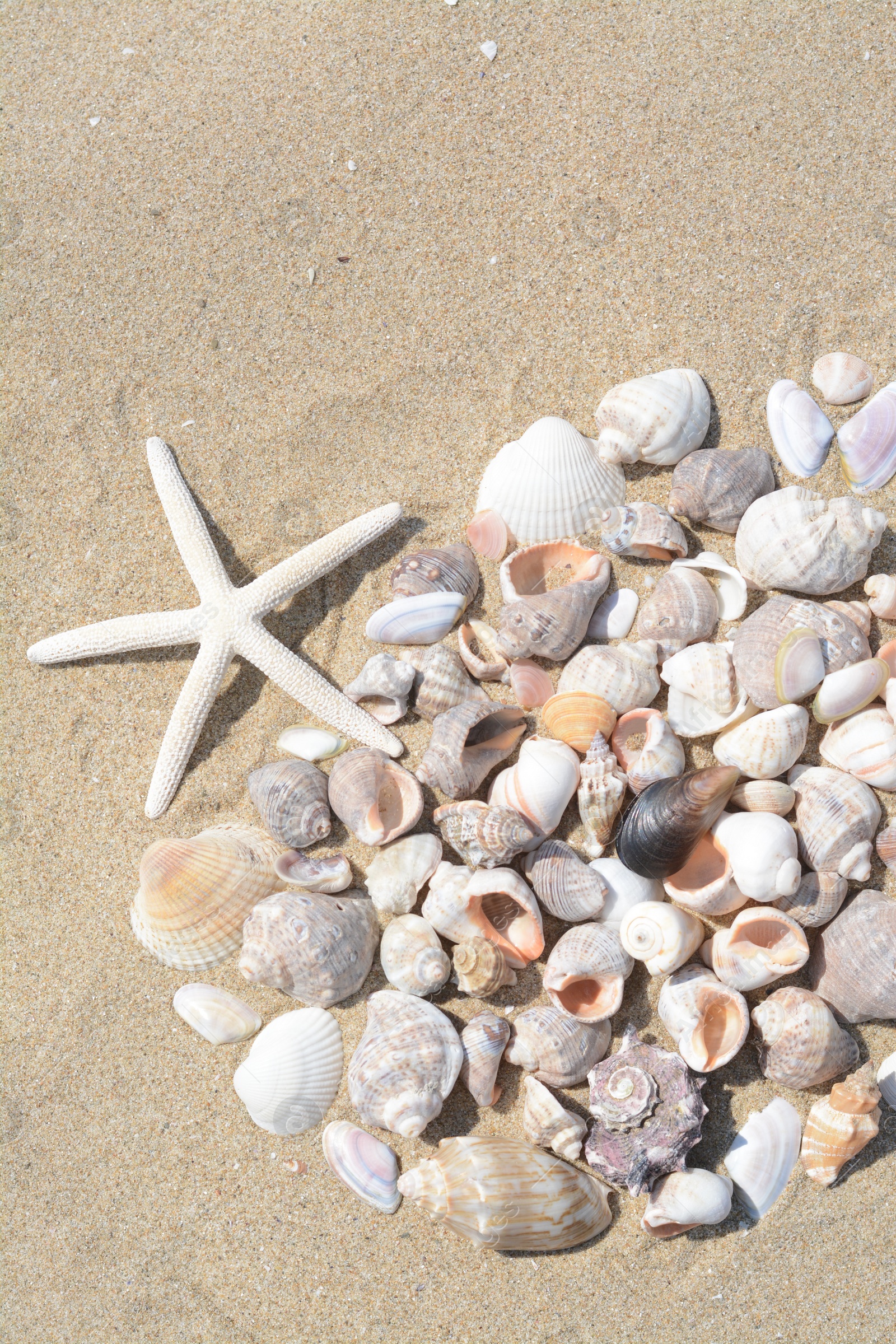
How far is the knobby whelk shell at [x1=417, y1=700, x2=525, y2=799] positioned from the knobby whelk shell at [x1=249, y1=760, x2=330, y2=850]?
0.38 meters

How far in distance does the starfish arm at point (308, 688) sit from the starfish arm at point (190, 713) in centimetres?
10

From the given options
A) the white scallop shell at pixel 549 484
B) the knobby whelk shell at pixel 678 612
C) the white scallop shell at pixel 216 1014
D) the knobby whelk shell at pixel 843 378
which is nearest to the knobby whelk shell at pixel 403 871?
the white scallop shell at pixel 216 1014

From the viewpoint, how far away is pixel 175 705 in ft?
10.6

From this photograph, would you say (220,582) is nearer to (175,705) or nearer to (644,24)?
(175,705)

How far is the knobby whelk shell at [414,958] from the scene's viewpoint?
291 cm

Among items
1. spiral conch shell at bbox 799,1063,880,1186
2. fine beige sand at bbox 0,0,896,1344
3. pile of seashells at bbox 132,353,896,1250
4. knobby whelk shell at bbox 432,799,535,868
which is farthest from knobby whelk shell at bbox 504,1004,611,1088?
spiral conch shell at bbox 799,1063,880,1186

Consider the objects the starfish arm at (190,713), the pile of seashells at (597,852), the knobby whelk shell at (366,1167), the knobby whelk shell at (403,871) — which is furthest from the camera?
the starfish arm at (190,713)

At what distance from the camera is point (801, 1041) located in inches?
109

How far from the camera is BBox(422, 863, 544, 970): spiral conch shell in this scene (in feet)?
9.52

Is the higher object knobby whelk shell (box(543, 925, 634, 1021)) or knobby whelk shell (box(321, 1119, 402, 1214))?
knobby whelk shell (box(543, 925, 634, 1021))

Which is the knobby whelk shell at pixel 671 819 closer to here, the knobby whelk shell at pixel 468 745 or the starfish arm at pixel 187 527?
the knobby whelk shell at pixel 468 745

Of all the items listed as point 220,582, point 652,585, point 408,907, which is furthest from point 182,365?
point 408,907

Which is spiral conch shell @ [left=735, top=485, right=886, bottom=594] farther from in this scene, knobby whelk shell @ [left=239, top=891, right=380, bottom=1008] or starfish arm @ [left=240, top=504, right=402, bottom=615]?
knobby whelk shell @ [left=239, top=891, right=380, bottom=1008]

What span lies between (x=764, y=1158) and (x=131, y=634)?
9.38ft
